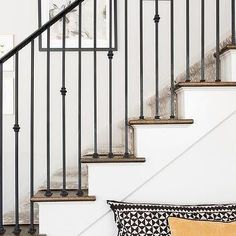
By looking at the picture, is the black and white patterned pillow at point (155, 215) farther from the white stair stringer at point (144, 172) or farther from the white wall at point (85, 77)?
the white wall at point (85, 77)

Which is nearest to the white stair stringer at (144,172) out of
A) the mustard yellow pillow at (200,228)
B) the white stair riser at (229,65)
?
the white stair riser at (229,65)

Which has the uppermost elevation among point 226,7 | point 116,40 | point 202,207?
point 226,7

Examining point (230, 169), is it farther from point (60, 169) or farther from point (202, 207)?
point (60, 169)

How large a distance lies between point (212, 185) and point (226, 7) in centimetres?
173

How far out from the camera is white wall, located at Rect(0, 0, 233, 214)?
11.7ft

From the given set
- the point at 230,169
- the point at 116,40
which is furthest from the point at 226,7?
the point at 230,169

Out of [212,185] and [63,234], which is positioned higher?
[212,185]

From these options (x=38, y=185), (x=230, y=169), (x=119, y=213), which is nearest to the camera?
(x=119, y=213)

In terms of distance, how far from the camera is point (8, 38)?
3.56 m

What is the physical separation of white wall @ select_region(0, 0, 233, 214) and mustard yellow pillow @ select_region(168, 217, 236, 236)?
1.38 metres

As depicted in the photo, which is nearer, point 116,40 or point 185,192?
point 185,192

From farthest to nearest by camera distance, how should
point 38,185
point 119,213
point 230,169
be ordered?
point 38,185, point 230,169, point 119,213

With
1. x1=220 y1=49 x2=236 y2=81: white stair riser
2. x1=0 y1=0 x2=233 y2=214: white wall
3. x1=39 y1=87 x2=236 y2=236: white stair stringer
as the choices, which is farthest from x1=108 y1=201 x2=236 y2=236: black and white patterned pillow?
x1=0 y1=0 x2=233 y2=214: white wall

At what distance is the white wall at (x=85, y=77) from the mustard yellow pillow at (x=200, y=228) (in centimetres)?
138
